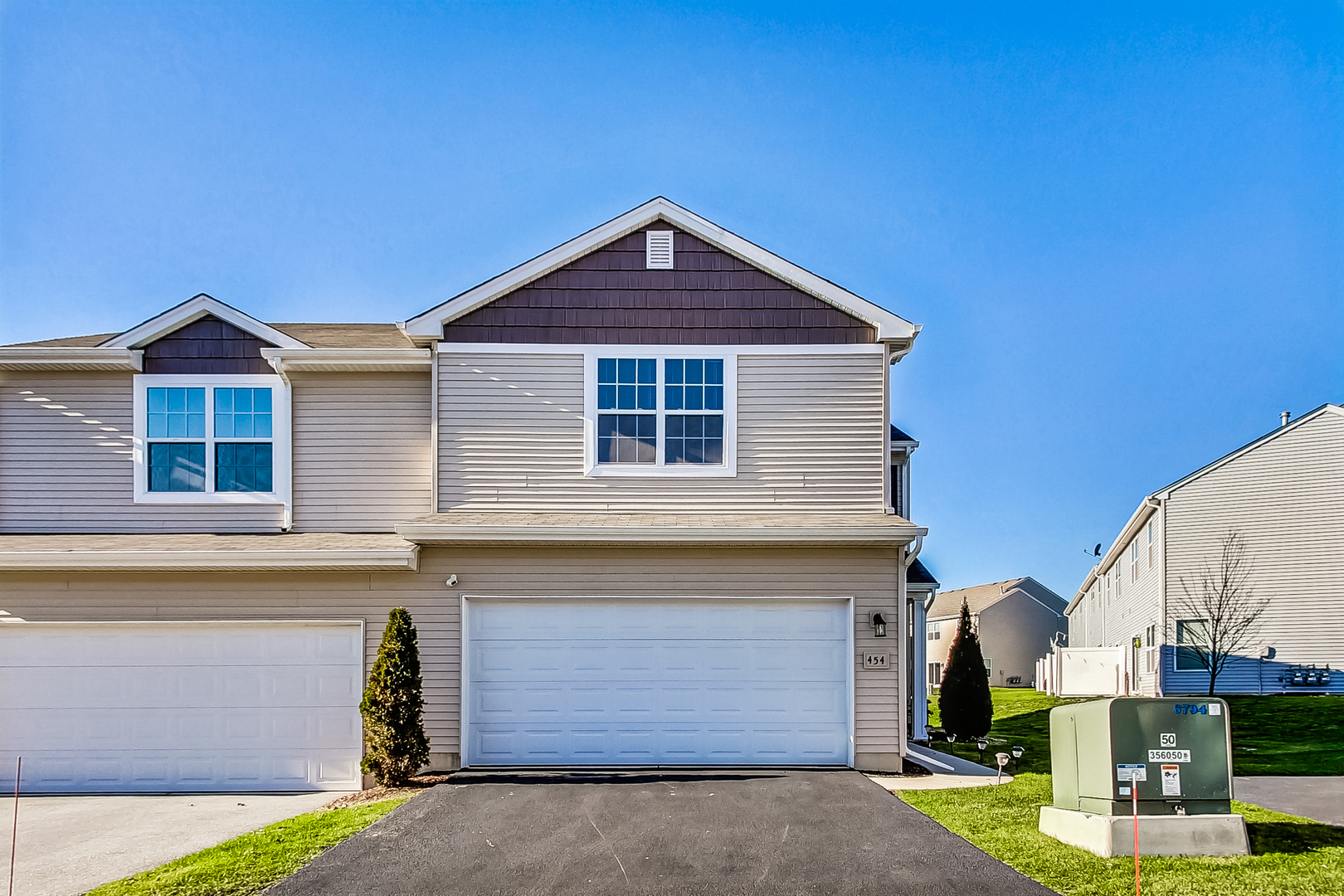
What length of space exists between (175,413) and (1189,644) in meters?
25.4

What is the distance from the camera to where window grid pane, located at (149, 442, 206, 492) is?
43.1ft

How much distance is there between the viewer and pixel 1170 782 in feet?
27.0

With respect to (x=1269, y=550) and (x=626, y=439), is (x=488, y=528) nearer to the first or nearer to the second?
(x=626, y=439)

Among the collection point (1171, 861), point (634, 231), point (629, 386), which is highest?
point (634, 231)

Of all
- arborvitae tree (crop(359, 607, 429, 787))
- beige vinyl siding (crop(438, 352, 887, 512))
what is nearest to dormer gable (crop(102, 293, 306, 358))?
beige vinyl siding (crop(438, 352, 887, 512))

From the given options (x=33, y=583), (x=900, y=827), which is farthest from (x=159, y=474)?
(x=900, y=827)

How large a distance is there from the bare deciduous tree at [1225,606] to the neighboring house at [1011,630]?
14.8 metres

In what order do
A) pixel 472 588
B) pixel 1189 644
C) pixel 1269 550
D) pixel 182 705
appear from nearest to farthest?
pixel 182 705 → pixel 472 588 → pixel 1269 550 → pixel 1189 644

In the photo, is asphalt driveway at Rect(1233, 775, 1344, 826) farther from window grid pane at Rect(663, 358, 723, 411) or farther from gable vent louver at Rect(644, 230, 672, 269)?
gable vent louver at Rect(644, 230, 672, 269)

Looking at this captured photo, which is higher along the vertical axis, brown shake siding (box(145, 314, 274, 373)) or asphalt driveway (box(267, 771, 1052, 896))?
brown shake siding (box(145, 314, 274, 373))

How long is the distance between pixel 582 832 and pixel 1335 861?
6508 millimetres

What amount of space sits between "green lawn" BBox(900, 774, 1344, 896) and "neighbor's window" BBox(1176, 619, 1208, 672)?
690 inches

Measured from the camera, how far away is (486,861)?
315 inches

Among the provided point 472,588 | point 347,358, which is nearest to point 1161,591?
point 472,588
